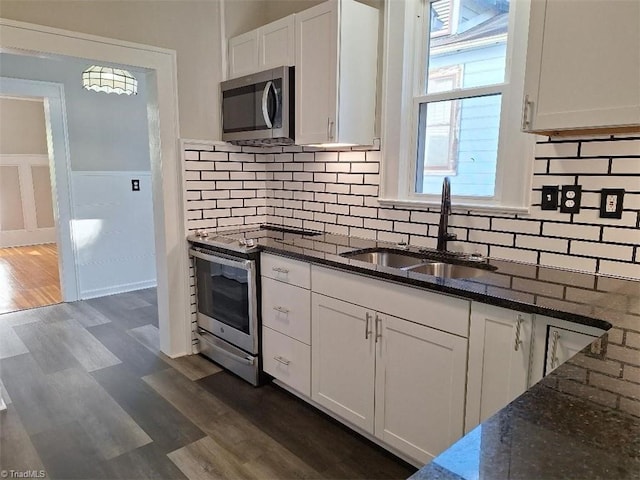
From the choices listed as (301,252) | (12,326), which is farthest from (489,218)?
(12,326)

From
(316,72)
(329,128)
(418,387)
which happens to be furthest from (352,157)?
(418,387)

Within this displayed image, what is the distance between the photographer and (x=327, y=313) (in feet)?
7.35

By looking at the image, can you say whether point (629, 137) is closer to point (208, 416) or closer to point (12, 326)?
point (208, 416)

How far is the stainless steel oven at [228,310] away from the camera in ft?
8.84

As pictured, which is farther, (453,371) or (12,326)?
(12,326)

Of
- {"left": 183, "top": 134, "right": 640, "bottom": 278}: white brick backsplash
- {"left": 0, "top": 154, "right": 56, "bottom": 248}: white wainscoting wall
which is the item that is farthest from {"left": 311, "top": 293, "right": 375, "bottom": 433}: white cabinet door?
{"left": 0, "top": 154, "right": 56, "bottom": 248}: white wainscoting wall

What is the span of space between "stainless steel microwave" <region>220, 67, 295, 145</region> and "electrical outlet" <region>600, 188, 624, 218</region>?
67.2 inches

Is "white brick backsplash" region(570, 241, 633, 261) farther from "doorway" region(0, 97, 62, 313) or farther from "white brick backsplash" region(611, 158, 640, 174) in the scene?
"doorway" region(0, 97, 62, 313)

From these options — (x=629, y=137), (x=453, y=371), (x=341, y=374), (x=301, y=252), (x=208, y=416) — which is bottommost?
(x=208, y=416)

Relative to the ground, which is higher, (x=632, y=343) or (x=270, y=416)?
(x=632, y=343)

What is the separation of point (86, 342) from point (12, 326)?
85cm

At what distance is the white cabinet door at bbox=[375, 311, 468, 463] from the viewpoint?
1720 millimetres
